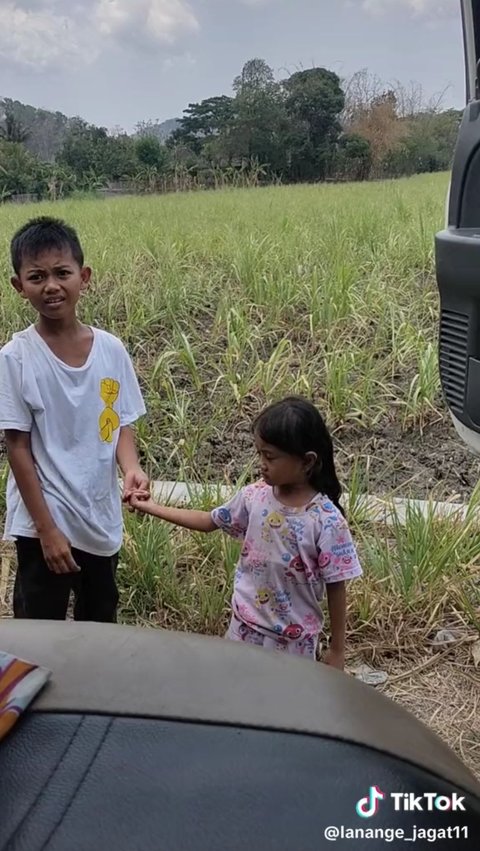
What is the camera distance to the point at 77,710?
0.77m

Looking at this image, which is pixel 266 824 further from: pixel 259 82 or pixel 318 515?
pixel 259 82

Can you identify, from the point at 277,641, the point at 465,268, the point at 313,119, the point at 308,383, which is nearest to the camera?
the point at 465,268

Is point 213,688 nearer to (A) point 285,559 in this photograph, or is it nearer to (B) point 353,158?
(A) point 285,559

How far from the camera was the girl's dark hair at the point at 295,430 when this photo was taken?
1483mm

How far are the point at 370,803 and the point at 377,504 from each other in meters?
2.03

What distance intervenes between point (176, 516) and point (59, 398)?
356 mm

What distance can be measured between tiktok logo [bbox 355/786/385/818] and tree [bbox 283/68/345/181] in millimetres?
8177

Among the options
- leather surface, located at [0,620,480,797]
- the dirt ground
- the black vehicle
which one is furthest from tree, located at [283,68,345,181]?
leather surface, located at [0,620,480,797]

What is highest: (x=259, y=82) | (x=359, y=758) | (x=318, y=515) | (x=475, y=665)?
(x=259, y=82)

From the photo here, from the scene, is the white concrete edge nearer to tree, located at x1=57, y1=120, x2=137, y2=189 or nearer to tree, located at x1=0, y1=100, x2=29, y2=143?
tree, located at x1=0, y1=100, x2=29, y2=143

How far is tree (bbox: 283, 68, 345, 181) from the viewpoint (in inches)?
336

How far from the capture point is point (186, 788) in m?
0.67

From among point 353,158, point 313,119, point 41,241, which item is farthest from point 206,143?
point 41,241

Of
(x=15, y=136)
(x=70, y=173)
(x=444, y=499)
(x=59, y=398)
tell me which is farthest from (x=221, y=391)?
(x=70, y=173)
